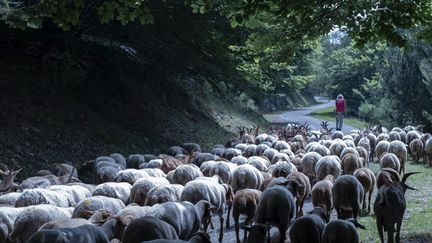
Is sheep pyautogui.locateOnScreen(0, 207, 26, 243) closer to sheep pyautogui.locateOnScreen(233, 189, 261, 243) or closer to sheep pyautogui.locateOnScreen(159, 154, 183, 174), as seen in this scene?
sheep pyautogui.locateOnScreen(233, 189, 261, 243)

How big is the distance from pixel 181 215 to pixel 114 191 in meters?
2.49

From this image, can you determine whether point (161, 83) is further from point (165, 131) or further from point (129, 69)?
point (165, 131)

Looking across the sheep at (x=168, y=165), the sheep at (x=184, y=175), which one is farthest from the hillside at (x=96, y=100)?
the sheep at (x=184, y=175)

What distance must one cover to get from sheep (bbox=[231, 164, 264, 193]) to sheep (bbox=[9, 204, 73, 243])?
5.48m

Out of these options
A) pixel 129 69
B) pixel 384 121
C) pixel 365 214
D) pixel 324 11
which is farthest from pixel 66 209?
pixel 384 121

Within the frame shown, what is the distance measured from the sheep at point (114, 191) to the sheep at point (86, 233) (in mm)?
2592

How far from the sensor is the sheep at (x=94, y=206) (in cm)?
938

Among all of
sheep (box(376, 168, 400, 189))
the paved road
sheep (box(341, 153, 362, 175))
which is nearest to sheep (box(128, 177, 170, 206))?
sheep (box(376, 168, 400, 189))

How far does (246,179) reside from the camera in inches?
533

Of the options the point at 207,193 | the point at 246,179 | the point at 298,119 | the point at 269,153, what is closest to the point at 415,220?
the point at 246,179

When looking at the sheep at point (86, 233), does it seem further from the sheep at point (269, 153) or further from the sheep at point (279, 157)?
the sheep at point (269, 153)

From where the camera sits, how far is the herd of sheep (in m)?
8.03

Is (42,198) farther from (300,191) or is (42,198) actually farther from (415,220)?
(415,220)

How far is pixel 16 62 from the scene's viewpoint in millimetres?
21266
